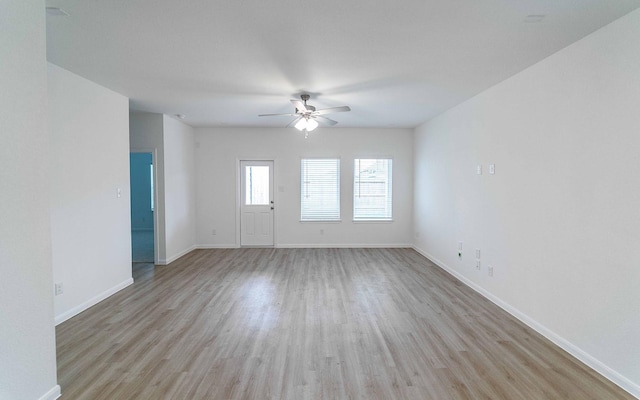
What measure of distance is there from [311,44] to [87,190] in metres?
3.10

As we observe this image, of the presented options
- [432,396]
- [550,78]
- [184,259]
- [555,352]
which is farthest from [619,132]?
[184,259]

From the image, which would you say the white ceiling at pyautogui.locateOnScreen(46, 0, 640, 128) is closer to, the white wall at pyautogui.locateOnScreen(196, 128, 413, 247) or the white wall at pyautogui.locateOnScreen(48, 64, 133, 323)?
the white wall at pyautogui.locateOnScreen(48, 64, 133, 323)

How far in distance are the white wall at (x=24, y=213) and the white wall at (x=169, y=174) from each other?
3530mm

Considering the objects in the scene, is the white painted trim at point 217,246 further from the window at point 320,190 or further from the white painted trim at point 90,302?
the white painted trim at point 90,302

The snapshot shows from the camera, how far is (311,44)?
274 cm

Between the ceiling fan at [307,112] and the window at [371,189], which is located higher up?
the ceiling fan at [307,112]

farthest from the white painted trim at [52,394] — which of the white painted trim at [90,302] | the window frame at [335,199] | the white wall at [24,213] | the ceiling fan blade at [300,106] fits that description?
the window frame at [335,199]

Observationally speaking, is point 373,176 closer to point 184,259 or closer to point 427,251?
point 427,251

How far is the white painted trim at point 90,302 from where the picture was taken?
10.7 ft

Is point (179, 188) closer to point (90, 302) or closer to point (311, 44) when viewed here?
point (90, 302)

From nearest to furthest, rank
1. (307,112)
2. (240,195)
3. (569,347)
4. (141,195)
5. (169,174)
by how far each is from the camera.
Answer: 1. (569,347)
2. (307,112)
3. (169,174)
4. (240,195)
5. (141,195)

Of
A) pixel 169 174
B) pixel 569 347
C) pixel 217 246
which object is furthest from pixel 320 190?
pixel 569 347

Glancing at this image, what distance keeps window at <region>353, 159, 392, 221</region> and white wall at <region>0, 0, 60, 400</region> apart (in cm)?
561

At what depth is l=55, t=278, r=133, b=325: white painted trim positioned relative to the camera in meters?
3.27
